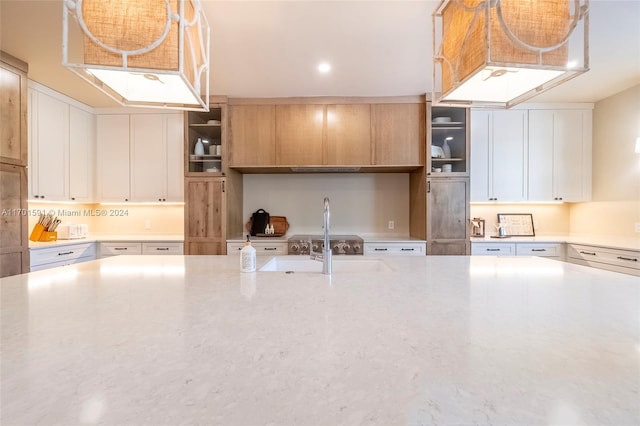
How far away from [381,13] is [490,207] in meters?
2.90

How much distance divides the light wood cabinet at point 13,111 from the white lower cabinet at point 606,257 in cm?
543

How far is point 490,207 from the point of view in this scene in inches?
150

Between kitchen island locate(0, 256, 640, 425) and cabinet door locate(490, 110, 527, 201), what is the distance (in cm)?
267

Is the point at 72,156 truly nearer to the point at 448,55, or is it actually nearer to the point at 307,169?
the point at 307,169

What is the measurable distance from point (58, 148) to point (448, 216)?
4.36 m

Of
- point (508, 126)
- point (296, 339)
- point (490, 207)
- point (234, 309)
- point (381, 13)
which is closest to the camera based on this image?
point (296, 339)

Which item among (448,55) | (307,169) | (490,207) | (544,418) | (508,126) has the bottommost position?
(544,418)

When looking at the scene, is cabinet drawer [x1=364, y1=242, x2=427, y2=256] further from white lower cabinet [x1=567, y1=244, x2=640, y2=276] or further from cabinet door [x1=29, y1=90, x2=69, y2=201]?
cabinet door [x1=29, y1=90, x2=69, y2=201]

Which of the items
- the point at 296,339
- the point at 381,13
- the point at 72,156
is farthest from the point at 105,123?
the point at 296,339

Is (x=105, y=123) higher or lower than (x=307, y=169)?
higher

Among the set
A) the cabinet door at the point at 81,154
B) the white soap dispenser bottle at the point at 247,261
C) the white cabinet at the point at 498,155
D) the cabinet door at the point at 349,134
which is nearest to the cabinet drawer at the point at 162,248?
the cabinet door at the point at 81,154

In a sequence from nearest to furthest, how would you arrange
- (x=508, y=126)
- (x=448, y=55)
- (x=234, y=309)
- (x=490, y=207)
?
(x=234, y=309), (x=448, y=55), (x=508, y=126), (x=490, y=207)

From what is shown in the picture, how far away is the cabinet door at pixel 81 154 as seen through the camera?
3303 millimetres

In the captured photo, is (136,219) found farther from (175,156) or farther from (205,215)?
(205,215)
